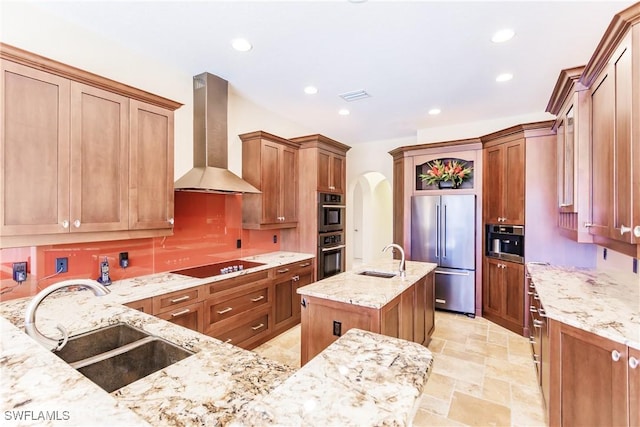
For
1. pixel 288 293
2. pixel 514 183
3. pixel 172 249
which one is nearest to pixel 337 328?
pixel 288 293

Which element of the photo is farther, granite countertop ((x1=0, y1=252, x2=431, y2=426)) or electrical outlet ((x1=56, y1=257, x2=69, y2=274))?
electrical outlet ((x1=56, y1=257, x2=69, y2=274))

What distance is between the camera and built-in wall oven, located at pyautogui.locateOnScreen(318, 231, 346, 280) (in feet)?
13.9

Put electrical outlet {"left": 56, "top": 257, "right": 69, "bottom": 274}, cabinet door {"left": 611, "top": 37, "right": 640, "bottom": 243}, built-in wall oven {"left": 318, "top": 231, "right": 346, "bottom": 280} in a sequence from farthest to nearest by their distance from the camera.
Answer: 1. built-in wall oven {"left": 318, "top": 231, "right": 346, "bottom": 280}
2. electrical outlet {"left": 56, "top": 257, "right": 69, "bottom": 274}
3. cabinet door {"left": 611, "top": 37, "right": 640, "bottom": 243}

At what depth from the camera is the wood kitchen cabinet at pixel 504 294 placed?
141 inches

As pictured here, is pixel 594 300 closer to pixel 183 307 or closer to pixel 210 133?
pixel 183 307

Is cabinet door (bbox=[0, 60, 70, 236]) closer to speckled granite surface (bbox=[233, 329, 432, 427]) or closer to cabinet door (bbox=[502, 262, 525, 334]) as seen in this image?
speckled granite surface (bbox=[233, 329, 432, 427])

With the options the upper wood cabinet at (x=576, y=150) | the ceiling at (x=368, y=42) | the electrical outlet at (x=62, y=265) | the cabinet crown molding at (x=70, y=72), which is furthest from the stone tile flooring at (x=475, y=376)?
the ceiling at (x=368, y=42)

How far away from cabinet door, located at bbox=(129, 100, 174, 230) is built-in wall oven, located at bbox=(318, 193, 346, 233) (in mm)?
2126

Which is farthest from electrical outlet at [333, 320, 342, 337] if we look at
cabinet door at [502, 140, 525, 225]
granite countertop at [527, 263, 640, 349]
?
cabinet door at [502, 140, 525, 225]

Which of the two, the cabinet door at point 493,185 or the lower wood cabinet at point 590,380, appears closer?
the lower wood cabinet at point 590,380

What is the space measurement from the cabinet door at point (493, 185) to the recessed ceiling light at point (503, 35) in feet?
5.88

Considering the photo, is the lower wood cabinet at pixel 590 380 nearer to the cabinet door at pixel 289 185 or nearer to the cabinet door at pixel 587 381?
the cabinet door at pixel 587 381

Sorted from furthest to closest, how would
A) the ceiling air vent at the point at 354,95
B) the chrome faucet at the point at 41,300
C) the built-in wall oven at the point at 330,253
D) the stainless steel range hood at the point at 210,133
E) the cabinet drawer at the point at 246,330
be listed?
the built-in wall oven at the point at 330,253 → the ceiling air vent at the point at 354,95 → the stainless steel range hood at the point at 210,133 → the cabinet drawer at the point at 246,330 → the chrome faucet at the point at 41,300

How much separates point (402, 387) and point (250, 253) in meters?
3.27
